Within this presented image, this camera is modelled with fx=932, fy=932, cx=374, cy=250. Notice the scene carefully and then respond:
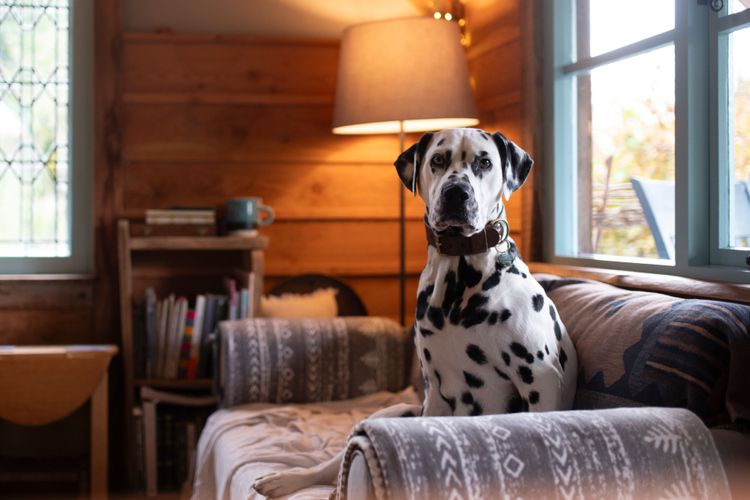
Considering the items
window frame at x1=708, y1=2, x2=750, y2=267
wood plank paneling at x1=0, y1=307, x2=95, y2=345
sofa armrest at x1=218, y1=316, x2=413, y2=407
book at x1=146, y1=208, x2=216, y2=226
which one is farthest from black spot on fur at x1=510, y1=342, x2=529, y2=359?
wood plank paneling at x1=0, y1=307, x2=95, y2=345

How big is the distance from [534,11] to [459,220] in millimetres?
1555

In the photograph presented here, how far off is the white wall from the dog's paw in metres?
2.38

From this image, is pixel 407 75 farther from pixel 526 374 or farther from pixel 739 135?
pixel 526 374

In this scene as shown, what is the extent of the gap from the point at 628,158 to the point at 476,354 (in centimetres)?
118

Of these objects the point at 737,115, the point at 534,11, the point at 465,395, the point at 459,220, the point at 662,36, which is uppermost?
the point at 534,11

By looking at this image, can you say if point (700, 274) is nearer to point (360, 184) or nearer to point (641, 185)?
point (641, 185)

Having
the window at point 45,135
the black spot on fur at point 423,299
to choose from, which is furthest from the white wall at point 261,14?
the black spot on fur at point 423,299

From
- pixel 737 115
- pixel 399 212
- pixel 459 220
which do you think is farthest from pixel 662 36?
pixel 399 212

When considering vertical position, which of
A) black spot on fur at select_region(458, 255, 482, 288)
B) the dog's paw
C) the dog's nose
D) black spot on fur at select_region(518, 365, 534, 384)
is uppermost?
the dog's nose

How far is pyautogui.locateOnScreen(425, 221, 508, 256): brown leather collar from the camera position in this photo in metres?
2.00

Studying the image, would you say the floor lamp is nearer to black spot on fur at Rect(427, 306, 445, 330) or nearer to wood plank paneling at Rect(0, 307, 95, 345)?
wood plank paneling at Rect(0, 307, 95, 345)

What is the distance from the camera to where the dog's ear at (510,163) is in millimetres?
2057

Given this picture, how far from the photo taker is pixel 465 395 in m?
1.96

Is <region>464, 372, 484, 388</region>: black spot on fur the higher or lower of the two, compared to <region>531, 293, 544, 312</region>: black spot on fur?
lower
